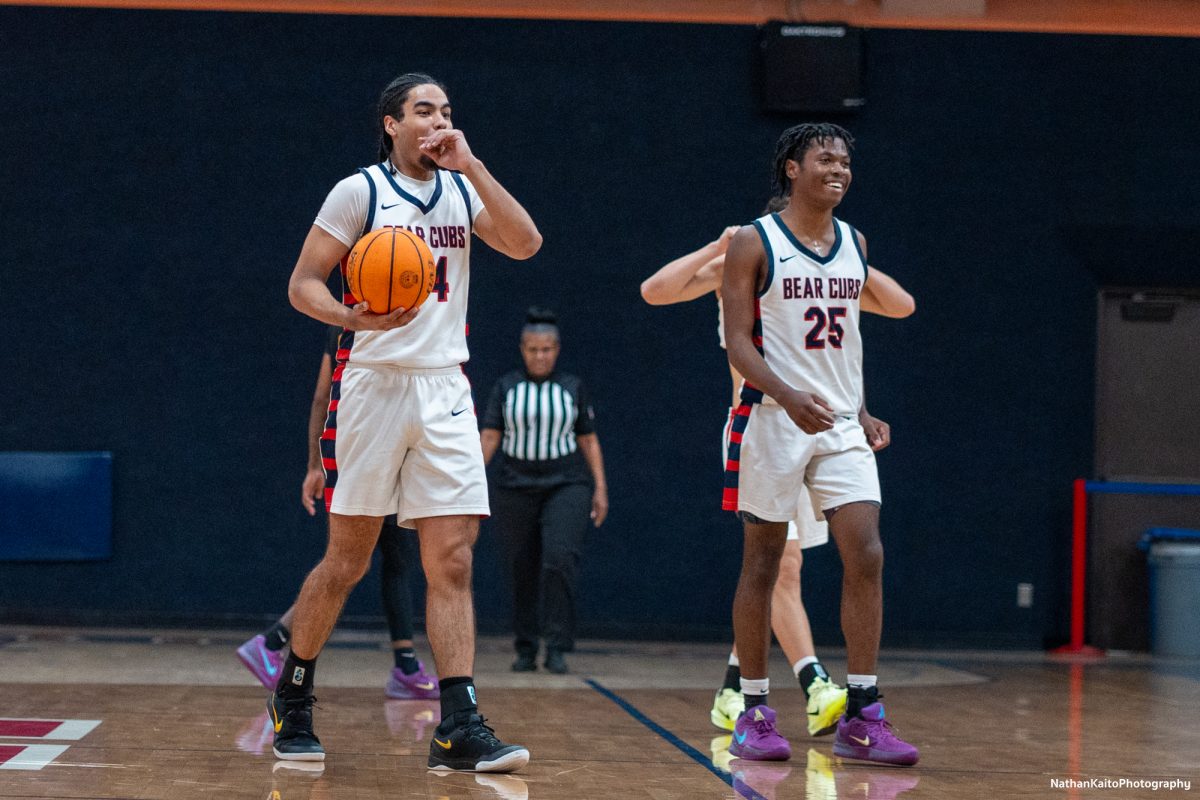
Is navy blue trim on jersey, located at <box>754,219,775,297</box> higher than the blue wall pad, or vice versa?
navy blue trim on jersey, located at <box>754,219,775,297</box>

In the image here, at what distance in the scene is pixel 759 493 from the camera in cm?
428

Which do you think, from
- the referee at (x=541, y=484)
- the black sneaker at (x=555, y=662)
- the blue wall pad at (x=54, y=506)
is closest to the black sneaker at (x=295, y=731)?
the black sneaker at (x=555, y=662)

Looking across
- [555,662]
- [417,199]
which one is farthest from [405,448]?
[555,662]

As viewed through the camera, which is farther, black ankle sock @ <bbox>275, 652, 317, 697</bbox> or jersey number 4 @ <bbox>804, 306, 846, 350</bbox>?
jersey number 4 @ <bbox>804, 306, 846, 350</bbox>

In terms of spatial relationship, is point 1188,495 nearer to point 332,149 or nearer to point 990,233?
point 990,233

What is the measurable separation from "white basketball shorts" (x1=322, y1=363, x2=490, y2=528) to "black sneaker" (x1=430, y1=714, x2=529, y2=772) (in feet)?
1.83

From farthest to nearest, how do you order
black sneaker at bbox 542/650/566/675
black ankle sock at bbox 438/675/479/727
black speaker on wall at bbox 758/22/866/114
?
1. black speaker on wall at bbox 758/22/866/114
2. black sneaker at bbox 542/650/566/675
3. black ankle sock at bbox 438/675/479/727

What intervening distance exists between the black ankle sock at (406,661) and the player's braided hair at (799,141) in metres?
2.40

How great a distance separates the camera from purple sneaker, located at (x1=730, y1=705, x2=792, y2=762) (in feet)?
13.7

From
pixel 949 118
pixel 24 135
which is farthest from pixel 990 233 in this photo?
pixel 24 135

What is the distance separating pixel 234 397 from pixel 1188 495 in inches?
230

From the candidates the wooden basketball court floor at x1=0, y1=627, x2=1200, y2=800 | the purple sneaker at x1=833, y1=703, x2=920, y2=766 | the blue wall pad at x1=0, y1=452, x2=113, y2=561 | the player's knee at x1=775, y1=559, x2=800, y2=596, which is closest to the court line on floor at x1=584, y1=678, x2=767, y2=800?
the wooden basketball court floor at x1=0, y1=627, x2=1200, y2=800

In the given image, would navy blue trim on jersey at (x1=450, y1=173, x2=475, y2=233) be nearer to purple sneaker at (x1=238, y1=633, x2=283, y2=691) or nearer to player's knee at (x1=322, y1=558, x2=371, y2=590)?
player's knee at (x1=322, y1=558, x2=371, y2=590)

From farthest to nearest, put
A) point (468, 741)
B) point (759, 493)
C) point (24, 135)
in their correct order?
point (24, 135), point (759, 493), point (468, 741)
